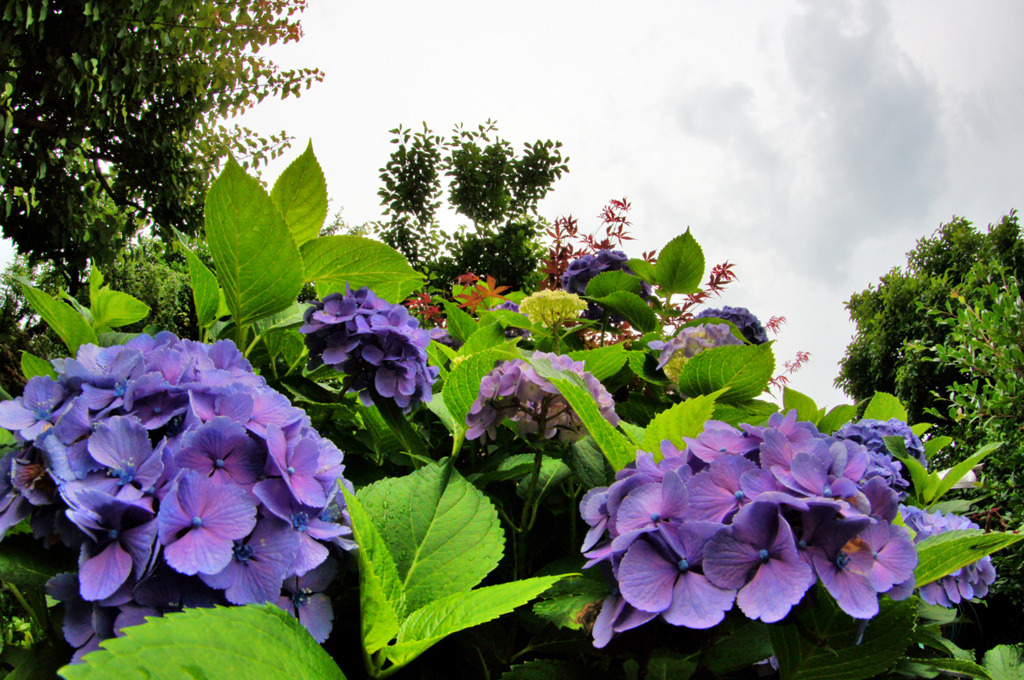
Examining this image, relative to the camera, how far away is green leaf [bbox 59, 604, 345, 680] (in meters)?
0.45

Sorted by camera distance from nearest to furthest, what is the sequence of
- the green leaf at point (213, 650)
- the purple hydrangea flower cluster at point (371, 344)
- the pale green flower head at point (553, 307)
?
the green leaf at point (213, 650), the purple hydrangea flower cluster at point (371, 344), the pale green flower head at point (553, 307)

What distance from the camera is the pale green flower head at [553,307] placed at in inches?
57.7

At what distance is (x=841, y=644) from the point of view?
708 mm

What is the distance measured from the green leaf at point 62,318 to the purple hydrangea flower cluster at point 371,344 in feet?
1.19

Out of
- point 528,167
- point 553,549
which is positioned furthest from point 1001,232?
point 553,549

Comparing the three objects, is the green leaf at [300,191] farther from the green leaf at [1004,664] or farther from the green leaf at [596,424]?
the green leaf at [1004,664]

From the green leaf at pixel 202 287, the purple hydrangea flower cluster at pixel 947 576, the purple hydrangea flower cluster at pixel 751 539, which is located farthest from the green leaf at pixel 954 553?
the green leaf at pixel 202 287

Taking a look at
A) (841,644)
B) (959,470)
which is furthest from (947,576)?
(841,644)

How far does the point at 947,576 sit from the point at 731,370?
1.72 ft

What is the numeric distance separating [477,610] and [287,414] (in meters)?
0.32

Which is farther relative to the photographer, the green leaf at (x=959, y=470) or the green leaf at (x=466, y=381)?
the green leaf at (x=959, y=470)

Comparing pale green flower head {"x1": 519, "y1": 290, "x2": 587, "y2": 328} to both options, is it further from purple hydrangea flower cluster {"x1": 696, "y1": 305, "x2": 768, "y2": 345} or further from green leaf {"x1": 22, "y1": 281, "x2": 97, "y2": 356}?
green leaf {"x1": 22, "y1": 281, "x2": 97, "y2": 356}

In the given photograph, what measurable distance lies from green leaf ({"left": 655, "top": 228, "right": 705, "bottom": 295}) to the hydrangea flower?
0.23 m

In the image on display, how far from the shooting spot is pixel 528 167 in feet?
21.5
